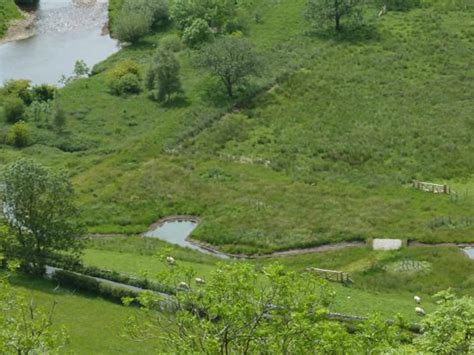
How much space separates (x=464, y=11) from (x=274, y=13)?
22.2m

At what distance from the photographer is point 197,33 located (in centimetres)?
9162

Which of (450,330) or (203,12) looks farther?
(203,12)

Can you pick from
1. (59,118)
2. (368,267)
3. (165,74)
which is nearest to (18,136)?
(59,118)

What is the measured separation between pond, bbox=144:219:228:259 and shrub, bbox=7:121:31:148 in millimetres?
19918

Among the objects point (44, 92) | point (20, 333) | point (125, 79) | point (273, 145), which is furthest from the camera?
point (125, 79)

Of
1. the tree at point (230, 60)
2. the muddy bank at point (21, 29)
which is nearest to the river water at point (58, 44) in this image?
the muddy bank at point (21, 29)

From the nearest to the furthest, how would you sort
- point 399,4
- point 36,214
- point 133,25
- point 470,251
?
point 36,214
point 470,251
point 133,25
point 399,4

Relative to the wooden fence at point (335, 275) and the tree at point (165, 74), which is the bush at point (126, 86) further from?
the wooden fence at point (335, 275)

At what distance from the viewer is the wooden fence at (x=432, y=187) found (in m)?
61.4

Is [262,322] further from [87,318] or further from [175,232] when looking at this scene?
[175,232]

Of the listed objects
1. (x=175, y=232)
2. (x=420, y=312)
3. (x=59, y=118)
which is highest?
(x=420, y=312)

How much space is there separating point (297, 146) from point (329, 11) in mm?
29172

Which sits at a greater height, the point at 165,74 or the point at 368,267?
the point at 165,74

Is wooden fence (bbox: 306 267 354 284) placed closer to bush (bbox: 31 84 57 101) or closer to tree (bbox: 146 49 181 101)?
tree (bbox: 146 49 181 101)
